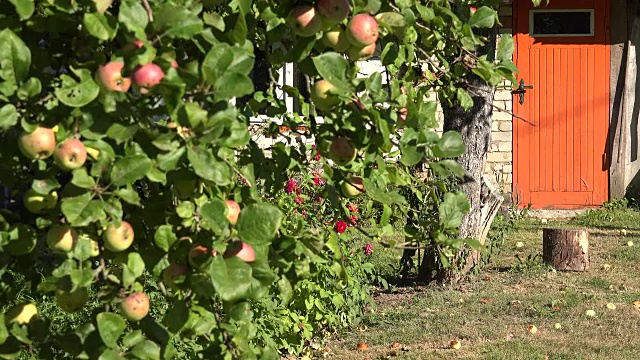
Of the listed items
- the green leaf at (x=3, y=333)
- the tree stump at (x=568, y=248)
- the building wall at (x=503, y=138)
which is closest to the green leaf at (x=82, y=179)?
the green leaf at (x=3, y=333)

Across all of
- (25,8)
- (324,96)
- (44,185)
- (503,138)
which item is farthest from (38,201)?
(503,138)

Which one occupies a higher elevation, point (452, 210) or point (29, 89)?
point (29, 89)

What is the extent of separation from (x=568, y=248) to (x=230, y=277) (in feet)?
22.9

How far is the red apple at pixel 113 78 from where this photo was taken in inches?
64.9

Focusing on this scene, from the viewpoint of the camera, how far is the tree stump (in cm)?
813

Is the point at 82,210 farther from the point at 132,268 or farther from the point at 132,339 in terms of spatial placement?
the point at 132,339

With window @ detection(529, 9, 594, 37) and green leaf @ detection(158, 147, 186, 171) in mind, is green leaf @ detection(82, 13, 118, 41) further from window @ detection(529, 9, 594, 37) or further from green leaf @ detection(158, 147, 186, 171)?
window @ detection(529, 9, 594, 37)

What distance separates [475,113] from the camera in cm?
732

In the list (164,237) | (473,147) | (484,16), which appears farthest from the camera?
(473,147)

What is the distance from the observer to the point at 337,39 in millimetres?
1987

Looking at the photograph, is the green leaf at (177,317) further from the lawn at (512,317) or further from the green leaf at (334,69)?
the lawn at (512,317)

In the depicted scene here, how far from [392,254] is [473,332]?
3224 mm

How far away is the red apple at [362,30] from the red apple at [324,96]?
11 cm

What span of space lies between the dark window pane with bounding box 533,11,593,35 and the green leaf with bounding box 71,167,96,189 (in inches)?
443
